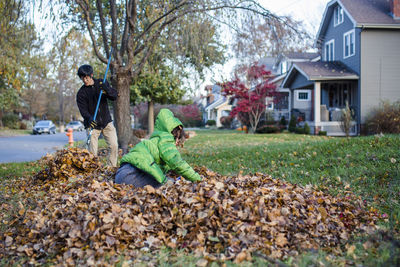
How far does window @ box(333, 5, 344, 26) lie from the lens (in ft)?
59.6

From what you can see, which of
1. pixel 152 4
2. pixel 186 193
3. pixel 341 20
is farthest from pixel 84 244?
pixel 341 20

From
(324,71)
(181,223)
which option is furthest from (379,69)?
(181,223)

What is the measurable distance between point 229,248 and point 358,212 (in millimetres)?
1700

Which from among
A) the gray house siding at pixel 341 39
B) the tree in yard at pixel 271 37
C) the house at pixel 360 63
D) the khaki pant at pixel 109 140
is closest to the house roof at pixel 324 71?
the house at pixel 360 63

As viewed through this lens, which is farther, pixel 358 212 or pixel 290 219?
pixel 358 212

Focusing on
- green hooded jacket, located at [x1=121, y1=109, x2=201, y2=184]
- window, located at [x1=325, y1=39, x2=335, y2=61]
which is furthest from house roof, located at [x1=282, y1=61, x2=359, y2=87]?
green hooded jacket, located at [x1=121, y1=109, x2=201, y2=184]

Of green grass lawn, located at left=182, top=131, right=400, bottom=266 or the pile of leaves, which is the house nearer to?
green grass lawn, located at left=182, top=131, right=400, bottom=266

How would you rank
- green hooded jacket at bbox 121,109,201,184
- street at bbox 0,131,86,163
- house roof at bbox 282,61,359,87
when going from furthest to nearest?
house roof at bbox 282,61,359,87 → street at bbox 0,131,86,163 → green hooded jacket at bbox 121,109,201,184

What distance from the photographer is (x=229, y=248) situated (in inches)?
103

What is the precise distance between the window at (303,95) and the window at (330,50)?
430cm

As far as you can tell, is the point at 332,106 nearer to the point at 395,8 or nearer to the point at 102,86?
the point at 395,8

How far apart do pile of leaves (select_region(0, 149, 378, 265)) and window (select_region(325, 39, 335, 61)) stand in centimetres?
1792

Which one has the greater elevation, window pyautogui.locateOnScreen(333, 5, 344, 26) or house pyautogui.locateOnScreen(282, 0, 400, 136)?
window pyautogui.locateOnScreen(333, 5, 344, 26)

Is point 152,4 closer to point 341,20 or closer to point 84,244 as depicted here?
point 84,244
